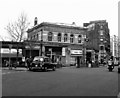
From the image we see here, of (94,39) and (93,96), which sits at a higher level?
(94,39)

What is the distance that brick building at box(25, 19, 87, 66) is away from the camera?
37.8 metres

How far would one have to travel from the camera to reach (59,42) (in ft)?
131

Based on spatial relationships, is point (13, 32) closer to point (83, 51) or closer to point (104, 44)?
point (83, 51)

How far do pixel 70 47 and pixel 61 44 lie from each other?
8.35 feet

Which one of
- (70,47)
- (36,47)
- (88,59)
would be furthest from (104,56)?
(36,47)

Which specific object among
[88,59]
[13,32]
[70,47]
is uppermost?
[13,32]

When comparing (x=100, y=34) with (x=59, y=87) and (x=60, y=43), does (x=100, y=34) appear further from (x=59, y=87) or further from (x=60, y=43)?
(x=59, y=87)

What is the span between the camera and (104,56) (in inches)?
2798

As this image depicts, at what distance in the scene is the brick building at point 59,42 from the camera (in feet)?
124

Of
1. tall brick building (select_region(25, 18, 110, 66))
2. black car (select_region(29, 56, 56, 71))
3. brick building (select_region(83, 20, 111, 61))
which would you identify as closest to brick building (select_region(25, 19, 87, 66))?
tall brick building (select_region(25, 18, 110, 66))

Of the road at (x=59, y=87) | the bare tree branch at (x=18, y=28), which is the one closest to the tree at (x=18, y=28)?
the bare tree branch at (x=18, y=28)

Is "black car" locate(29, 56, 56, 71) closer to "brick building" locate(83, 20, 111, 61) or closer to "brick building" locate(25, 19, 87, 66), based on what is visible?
"brick building" locate(25, 19, 87, 66)

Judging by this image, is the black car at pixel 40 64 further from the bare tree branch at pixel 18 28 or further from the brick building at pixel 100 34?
the brick building at pixel 100 34

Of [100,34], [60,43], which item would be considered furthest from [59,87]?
[100,34]
